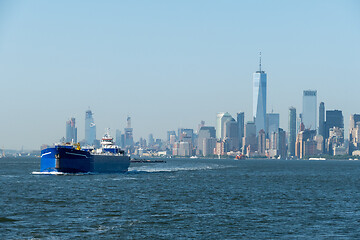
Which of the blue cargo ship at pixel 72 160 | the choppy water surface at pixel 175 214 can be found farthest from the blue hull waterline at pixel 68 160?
the choppy water surface at pixel 175 214

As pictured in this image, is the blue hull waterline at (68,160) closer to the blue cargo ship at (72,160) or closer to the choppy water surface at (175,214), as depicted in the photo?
the blue cargo ship at (72,160)

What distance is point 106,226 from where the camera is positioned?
53.2 metres

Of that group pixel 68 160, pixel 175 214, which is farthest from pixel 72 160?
pixel 175 214

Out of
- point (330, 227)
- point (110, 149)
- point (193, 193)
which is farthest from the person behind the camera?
point (110, 149)

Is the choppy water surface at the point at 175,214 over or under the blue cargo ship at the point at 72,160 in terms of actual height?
under

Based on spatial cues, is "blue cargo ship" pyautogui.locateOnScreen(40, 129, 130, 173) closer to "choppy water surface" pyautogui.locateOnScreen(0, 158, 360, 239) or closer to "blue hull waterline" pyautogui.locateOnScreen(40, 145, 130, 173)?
"blue hull waterline" pyautogui.locateOnScreen(40, 145, 130, 173)

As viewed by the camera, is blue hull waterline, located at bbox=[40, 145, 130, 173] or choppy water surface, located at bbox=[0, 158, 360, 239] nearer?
choppy water surface, located at bbox=[0, 158, 360, 239]

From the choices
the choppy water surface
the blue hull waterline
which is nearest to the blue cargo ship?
the blue hull waterline

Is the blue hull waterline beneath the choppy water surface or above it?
above

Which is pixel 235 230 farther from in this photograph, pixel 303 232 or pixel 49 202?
pixel 49 202

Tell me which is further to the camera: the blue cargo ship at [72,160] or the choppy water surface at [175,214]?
the blue cargo ship at [72,160]

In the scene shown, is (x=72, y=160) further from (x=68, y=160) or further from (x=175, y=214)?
(x=175, y=214)

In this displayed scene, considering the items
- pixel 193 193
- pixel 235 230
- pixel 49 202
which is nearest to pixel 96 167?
pixel 193 193

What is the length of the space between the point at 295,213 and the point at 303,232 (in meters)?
13.4
